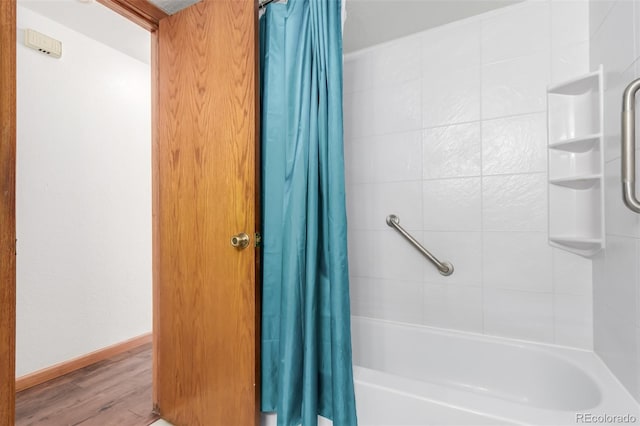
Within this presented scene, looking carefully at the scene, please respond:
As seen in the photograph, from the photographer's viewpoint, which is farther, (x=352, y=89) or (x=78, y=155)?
(x=78, y=155)

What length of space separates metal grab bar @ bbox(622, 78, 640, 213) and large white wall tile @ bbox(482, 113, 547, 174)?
676 millimetres

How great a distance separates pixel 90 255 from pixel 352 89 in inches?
84.9

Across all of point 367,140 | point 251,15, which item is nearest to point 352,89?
point 367,140

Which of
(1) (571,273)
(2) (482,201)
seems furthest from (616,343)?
(2) (482,201)

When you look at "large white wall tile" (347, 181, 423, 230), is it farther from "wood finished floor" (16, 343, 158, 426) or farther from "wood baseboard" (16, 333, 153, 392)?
"wood baseboard" (16, 333, 153, 392)

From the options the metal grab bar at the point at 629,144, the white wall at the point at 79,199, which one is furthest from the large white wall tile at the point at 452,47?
the white wall at the point at 79,199

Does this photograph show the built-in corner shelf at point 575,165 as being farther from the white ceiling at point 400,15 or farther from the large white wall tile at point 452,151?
the white ceiling at point 400,15

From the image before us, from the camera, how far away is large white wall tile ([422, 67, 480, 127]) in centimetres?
154

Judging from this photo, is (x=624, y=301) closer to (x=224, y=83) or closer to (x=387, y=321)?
(x=387, y=321)

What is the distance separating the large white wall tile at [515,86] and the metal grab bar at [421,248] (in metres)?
0.72

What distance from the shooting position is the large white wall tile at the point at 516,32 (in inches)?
54.9

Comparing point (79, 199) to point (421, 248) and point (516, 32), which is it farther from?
point (516, 32)

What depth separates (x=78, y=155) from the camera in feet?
6.61

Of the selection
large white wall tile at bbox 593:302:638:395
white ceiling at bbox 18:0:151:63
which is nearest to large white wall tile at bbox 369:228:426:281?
large white wall tile at bbox 593:302:638:395
